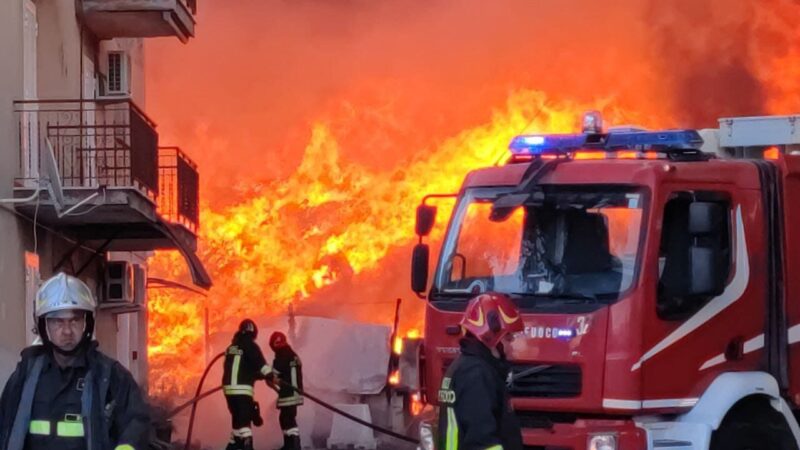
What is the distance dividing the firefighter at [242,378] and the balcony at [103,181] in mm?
899

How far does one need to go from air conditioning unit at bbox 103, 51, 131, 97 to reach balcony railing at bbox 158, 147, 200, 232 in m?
1.48

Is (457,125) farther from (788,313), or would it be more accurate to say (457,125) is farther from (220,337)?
(788,313)

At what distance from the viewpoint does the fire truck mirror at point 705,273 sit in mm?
9000

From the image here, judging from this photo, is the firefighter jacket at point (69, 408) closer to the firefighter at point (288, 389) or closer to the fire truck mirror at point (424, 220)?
the fire truck mirror at point (424, 220)

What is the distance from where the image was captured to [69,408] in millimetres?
5676

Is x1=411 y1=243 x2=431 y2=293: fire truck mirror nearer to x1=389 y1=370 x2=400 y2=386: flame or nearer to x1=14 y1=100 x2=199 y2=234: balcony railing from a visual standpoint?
x1=14 y1=100 x2=199 y2=234: balcony railing

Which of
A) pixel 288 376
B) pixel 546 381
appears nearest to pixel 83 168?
pixel 288 376

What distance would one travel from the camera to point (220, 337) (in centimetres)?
2114

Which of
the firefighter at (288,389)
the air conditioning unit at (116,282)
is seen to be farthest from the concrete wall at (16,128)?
the firefighter at (288,389)

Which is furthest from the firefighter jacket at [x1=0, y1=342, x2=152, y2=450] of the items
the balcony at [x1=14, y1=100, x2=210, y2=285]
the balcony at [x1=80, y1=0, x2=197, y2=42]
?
the balcony at [x1=80, y1=0, x2=197, y2=42]

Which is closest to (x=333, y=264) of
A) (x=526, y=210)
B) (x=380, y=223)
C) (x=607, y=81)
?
(x=380, y=223)

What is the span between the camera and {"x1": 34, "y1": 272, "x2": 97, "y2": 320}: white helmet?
568 cm

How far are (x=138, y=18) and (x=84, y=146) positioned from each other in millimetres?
2057

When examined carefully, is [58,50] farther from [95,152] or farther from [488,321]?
[488,321]
